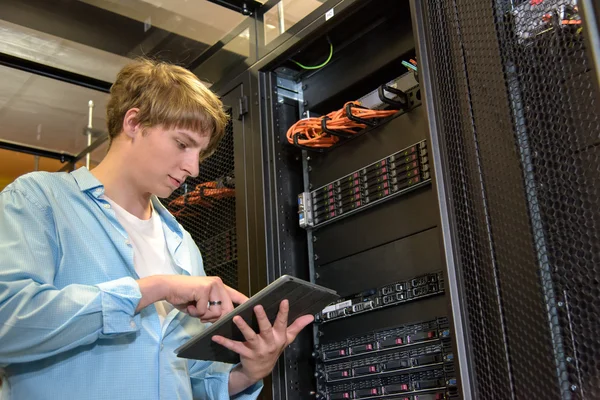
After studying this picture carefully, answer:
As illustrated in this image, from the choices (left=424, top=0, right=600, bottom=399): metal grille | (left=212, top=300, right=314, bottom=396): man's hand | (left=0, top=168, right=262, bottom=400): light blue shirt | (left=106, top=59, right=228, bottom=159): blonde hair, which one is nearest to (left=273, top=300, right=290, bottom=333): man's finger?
(left=212, top=300, right=314, bottom=396): man's hand

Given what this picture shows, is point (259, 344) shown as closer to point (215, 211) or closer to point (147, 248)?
point (147, 248)

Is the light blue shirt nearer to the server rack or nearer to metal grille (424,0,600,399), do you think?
the server rack

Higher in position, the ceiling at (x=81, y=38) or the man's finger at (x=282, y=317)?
the ceiling at (x=81, y=38)

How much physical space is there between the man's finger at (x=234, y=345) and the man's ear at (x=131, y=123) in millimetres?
477

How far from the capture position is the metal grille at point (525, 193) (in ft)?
3.07

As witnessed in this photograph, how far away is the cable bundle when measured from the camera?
1608mm

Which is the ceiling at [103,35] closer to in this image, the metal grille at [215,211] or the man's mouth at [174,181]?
the metal grille at [215,211]

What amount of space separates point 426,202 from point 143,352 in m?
0.70

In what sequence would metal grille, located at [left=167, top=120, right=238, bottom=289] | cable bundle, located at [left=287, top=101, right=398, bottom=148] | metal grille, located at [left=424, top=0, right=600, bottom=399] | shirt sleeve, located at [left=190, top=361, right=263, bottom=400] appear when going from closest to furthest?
metal grille, located at [left=424, top=0, right=600, bottom=399] < shirt sleeve, located at [left=190, top=361, right=263, bottom=400] < cable bundle, located at [left=287, top=101, right=398, bottom=148] < metal grille, located at [left=167, top=120, right=238, bottom=289]

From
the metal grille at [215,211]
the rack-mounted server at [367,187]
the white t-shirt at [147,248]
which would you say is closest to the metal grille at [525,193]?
the rack-mounted server at [367,187]

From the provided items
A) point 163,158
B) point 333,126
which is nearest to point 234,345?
point 163,158

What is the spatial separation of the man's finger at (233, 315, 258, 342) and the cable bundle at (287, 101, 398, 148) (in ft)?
2.16

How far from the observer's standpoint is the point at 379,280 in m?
1.55

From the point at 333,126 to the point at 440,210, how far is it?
570mm
